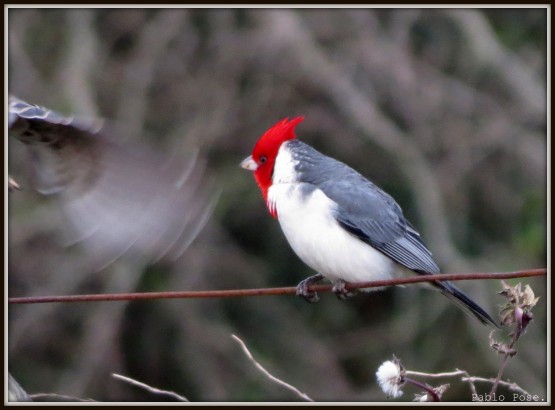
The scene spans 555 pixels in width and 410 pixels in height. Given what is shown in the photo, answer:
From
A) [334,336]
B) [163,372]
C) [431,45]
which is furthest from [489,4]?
[163,372]

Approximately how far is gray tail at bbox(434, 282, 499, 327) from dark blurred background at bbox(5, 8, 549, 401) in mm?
2503

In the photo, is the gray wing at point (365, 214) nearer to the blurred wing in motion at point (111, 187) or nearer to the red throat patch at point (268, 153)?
the red throat patch at point (268, 153)

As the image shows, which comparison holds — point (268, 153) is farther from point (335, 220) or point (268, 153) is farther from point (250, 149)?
point (250, 149)

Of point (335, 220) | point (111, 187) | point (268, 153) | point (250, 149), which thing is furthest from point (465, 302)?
point (250, 149)

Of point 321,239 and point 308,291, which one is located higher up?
point 321,239

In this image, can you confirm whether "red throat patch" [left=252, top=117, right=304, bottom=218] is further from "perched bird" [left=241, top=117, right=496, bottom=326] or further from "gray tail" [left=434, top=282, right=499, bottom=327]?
"gray tail" [left=434, top=282, right=499, bottom=327]

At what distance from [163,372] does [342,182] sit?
11.5 ft

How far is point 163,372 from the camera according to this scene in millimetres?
7301

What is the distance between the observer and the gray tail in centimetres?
403

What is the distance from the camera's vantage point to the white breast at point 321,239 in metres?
4.03

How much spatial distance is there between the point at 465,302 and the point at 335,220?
2.10ft

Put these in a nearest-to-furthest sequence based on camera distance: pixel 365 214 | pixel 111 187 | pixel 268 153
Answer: pixel 111 187, pixel 365 214, pixel 268 153

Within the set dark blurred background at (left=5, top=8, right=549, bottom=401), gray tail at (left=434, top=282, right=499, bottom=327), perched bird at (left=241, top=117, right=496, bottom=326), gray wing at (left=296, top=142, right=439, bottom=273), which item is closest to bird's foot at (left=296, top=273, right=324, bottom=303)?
perched bird at (left=241, top=117, right=496, bottom=326)

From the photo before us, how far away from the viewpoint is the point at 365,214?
4.22 m
